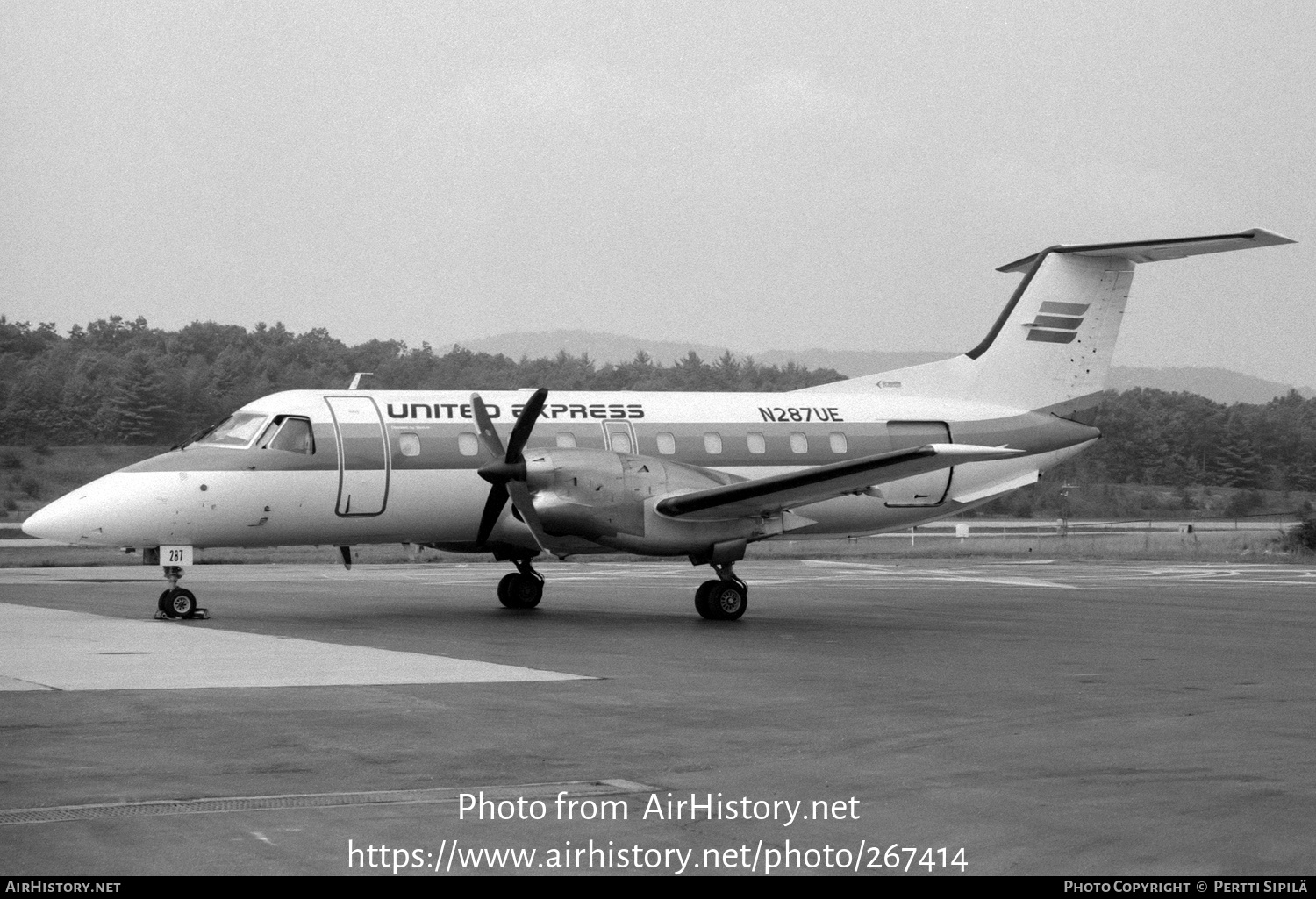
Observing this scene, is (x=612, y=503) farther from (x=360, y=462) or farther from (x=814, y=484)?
(x=360, y=462)

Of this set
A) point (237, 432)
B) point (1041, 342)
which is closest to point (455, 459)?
point (237, 432)

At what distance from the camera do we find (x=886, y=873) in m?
6.36

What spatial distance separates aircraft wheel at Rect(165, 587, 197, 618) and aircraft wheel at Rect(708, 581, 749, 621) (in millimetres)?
7093

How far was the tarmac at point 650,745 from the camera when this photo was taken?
666 cm

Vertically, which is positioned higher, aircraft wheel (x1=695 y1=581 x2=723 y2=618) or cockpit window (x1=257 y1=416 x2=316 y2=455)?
cockpit window (x1=257 y1=416 x2=316 y2=455)

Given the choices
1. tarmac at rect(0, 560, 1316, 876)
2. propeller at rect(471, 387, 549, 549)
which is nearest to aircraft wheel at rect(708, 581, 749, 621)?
tarmac at rect(0, 560, 1316, 876)

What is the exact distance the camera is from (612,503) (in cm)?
1938

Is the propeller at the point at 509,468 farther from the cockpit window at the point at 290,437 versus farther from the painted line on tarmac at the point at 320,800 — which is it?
the painted line on tarmac at the point at 320,800

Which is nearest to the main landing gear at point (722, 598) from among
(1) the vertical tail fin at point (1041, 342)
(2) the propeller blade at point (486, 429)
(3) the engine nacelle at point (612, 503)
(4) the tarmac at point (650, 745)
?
(4) the tarmac at point (650, 745)

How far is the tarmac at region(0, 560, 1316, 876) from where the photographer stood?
21.9 feet

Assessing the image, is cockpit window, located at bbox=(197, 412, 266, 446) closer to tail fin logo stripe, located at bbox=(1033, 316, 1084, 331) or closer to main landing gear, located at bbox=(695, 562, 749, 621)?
main landing gear, located at bbox=(695, 562, 749, 621)

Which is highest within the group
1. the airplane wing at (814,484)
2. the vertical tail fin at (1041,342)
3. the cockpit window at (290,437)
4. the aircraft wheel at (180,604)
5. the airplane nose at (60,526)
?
the vertical tail fin at (1041,342)

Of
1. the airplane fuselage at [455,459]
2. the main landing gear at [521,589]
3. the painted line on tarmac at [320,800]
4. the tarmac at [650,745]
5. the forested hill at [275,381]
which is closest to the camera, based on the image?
the tarmac at [650,745]
